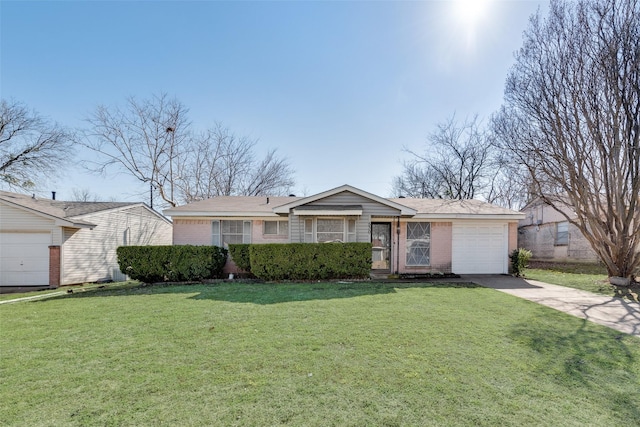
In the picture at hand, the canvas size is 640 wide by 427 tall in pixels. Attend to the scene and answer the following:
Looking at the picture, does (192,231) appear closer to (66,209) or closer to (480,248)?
(66,209)

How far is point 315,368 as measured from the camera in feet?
11.5

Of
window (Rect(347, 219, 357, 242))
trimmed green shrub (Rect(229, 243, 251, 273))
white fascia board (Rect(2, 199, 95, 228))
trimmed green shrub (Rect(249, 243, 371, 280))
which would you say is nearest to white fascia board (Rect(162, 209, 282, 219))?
trimmed green shrub (Rect(229, 243, 251, 273))

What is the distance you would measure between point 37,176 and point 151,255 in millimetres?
15273

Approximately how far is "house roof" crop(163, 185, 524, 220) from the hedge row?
1795 mm

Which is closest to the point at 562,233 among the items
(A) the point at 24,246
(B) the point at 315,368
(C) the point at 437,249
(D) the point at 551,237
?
(D) the point at 551,237

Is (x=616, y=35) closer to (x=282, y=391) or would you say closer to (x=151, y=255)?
(x=282, y=391)

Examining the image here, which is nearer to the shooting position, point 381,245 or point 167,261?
point 167,261

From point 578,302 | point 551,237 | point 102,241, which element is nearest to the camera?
point 578,302

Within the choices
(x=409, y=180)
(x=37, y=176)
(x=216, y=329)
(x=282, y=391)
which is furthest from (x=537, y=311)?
(x=37, y=176)

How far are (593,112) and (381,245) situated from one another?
29.1ft

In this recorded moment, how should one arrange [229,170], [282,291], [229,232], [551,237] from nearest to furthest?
[282,291]
[229,232]
[551,237]
[229,170]

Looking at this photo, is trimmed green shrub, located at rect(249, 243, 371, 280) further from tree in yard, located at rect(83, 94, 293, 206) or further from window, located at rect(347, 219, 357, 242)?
tree in yard, located at rect(83, 94, 293, 206)

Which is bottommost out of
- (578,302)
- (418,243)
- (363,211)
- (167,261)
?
(578,302)

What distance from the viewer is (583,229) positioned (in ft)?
37.9
